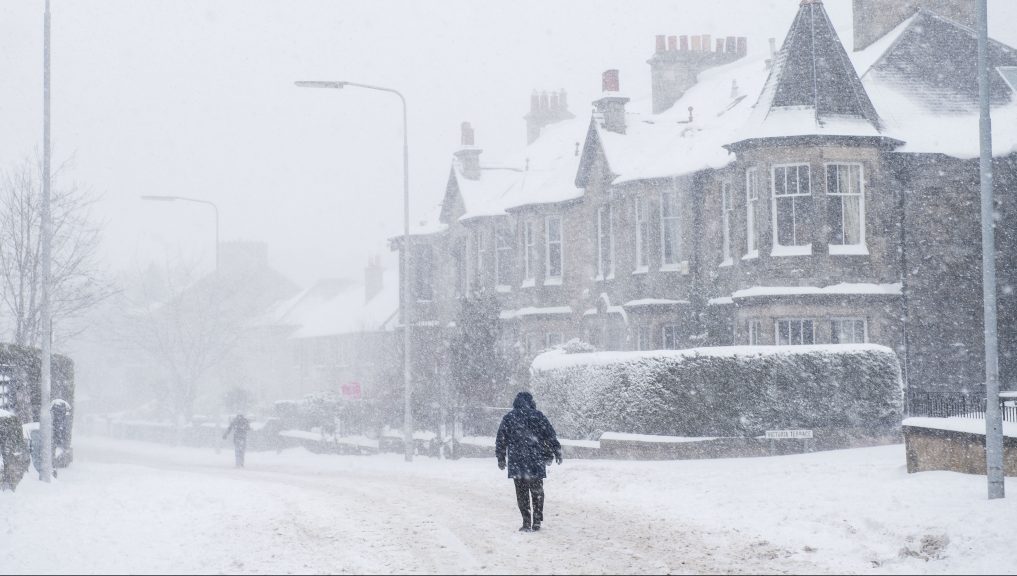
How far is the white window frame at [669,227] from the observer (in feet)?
107

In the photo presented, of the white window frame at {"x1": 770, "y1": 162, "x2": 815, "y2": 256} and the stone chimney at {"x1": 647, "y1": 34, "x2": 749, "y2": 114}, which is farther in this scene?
the stone chimney at {"x1": 647, "y1": 34, "x2": 749, "y2": 114}

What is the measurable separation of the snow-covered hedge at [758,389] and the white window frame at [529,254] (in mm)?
15668

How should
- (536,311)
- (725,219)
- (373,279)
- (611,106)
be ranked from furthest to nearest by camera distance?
(373,279) < (536,311) < (611,106) < (725,219)

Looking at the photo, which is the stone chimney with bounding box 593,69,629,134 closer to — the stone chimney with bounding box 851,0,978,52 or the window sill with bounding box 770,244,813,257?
the stone chimney with bounding box 851,0,978,52

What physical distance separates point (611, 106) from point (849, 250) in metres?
10.9

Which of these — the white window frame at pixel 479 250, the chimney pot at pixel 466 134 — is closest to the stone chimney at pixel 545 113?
the chimney pot at pixel 466 134

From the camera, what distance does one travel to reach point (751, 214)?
96.0 ft

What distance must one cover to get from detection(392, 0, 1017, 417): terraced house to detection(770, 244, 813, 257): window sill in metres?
0.04

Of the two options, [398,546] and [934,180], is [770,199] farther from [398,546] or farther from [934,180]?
[398,546]

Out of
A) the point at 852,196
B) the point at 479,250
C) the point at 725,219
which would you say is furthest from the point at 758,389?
the point at 479,250

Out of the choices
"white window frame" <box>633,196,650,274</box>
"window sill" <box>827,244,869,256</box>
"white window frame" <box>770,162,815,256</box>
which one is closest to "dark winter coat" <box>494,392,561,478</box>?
"white window frame" <box>770,162,815,256</box>

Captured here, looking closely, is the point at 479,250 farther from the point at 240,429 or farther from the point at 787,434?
the point at 787,434

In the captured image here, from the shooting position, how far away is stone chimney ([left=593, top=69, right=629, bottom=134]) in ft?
119

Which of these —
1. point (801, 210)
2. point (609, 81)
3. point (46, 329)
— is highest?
point (609, 81)
